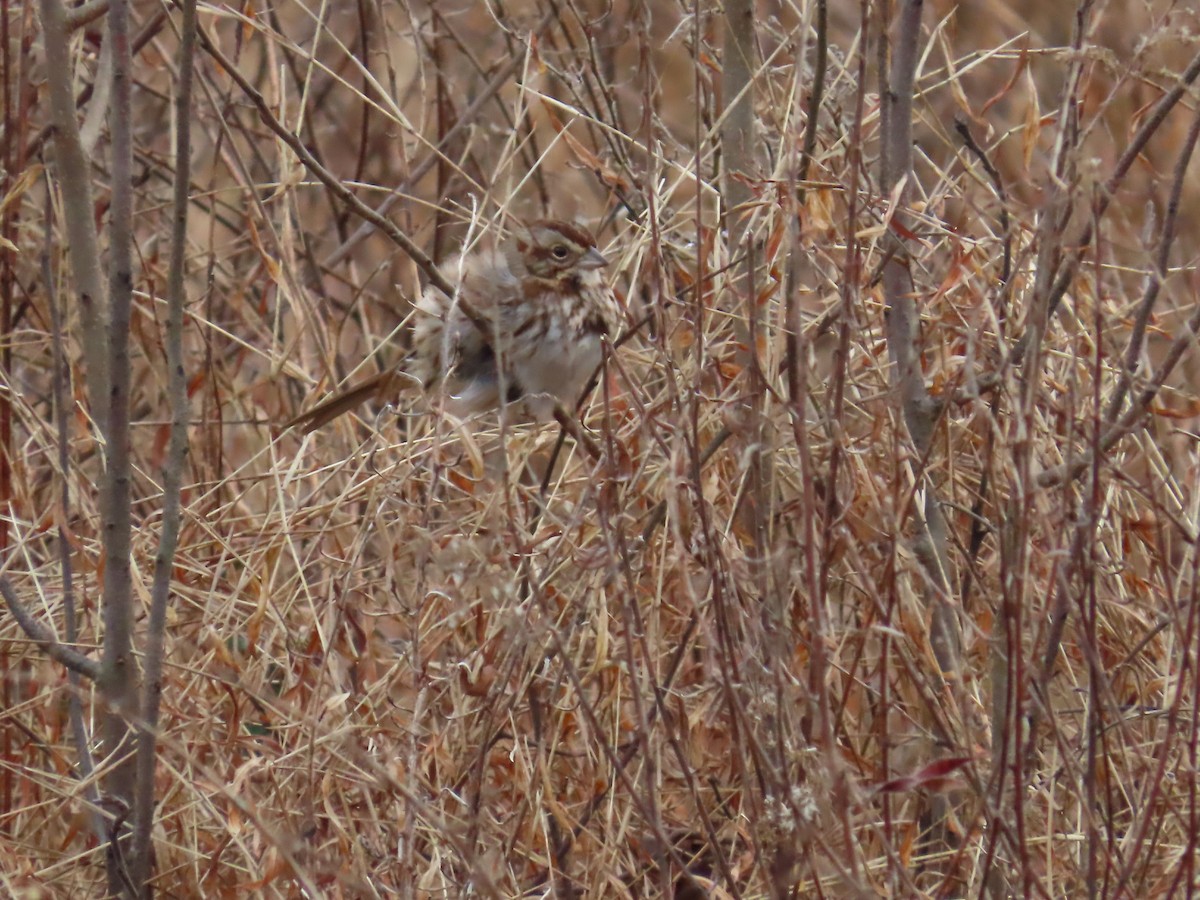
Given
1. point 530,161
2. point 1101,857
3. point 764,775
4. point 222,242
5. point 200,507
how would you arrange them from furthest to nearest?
point 222,242 < point 530,161 < point 200,507 < point 1101,857 < point 764,775

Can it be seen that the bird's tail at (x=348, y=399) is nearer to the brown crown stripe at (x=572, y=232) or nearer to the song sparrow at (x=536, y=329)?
the song sparrow at (x=536, y=329)

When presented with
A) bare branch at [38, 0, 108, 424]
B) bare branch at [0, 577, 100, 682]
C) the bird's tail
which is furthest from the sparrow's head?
bare branch at [0, 577, 100, 682]

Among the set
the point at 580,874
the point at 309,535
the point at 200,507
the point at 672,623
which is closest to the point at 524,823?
the point at 580,874

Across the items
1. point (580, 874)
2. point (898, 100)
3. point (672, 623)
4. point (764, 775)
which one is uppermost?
point (898, 100)

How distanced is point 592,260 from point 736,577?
1.47 m

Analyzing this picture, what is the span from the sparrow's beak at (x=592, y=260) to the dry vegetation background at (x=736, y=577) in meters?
0.19

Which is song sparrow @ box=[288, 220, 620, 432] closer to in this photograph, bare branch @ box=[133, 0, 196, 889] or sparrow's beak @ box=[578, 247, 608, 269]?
sparrow's beak @ box=[578, 247, 608, 269]

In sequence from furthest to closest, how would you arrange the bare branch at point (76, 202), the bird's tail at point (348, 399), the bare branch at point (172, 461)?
1. the bird's tail at point (348, 399)
2. the bare branch at point (76, 202)
3. the bare branch at point (172, 461)

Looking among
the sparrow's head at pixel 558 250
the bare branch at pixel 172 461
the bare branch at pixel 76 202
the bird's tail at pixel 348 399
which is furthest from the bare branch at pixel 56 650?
the sparrow's head at pixel 558 250

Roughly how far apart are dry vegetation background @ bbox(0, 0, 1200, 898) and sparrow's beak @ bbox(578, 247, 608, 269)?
7.6 inches

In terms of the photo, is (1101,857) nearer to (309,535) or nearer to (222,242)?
(309,535)

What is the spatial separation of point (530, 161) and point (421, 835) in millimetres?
2077

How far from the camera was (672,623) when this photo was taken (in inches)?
101

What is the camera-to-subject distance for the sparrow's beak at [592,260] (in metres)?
3.07
